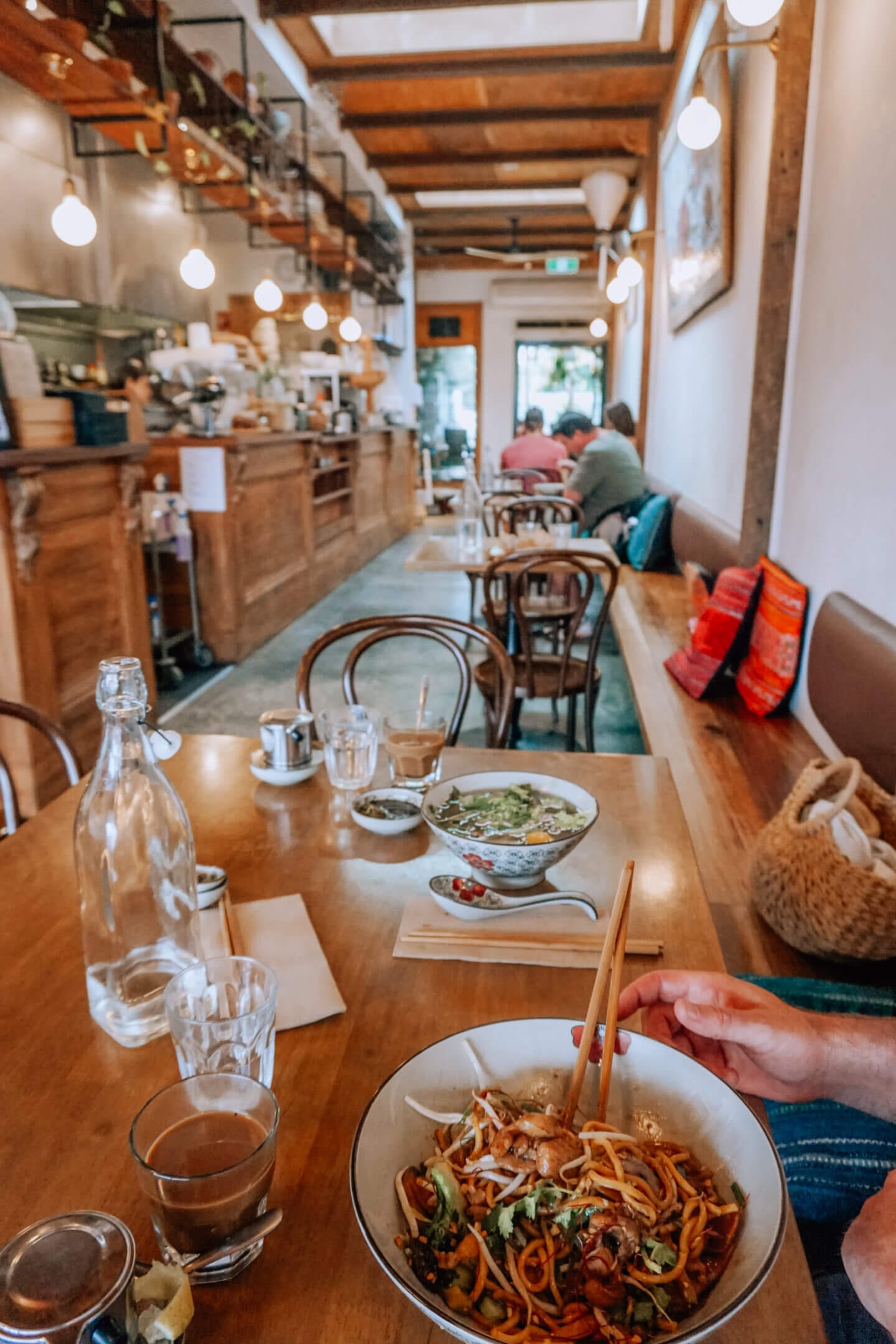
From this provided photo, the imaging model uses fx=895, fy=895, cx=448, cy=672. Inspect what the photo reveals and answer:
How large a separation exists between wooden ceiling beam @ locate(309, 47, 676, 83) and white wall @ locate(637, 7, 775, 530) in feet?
1.93

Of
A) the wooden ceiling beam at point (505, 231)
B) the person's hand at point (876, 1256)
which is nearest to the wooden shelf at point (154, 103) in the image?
the person's hand at point (876, 1256)

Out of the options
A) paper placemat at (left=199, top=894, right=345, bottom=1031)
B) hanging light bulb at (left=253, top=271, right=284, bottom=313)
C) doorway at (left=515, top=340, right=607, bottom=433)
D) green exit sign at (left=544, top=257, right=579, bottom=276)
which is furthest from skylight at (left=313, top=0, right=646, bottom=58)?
doorway at (left=515, top=340, right=607, bottom=433)

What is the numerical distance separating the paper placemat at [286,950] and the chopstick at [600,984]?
26 cm

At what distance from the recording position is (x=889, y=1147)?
3.79ft

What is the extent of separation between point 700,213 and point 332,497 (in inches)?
140

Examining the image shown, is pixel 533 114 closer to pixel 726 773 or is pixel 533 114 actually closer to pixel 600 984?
pixel 726 773

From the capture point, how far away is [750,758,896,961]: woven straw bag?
147 cm

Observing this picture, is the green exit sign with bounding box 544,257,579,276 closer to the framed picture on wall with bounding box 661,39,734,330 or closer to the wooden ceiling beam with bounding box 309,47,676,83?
the wooden ceiling beam with bounding box 309,47,676,83

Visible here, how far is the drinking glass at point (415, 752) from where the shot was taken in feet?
4.58

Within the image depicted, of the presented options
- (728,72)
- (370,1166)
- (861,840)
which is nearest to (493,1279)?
(370,1166)

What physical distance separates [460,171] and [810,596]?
8.66 m

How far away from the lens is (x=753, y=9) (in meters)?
2.71

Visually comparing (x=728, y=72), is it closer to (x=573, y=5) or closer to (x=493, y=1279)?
(x=573, y=5)

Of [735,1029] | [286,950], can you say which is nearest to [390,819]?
[286,950]
